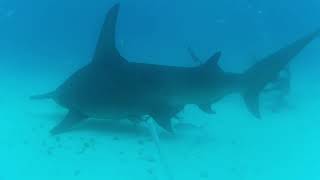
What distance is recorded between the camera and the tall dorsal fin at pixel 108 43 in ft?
18.1

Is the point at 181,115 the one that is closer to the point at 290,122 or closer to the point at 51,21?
the point at 290,122

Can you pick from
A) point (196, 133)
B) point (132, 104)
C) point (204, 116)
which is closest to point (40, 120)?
point (132, 104)

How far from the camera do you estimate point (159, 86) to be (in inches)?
238

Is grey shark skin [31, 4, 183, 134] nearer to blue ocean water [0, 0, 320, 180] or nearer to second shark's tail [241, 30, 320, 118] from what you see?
blue ocean water [0, 0, 320, 180]

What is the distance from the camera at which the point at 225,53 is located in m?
19.2

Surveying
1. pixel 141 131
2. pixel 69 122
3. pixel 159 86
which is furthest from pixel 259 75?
pixel 69 122

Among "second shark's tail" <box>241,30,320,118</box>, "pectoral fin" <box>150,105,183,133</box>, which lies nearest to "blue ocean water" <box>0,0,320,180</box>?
"pectoral fin" <box>150,105,183,133</box>

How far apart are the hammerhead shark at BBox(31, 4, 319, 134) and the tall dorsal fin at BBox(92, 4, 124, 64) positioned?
0.01 m

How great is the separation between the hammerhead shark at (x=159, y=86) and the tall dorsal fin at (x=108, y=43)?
12 millimetres

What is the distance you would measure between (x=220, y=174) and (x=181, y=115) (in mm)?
3049

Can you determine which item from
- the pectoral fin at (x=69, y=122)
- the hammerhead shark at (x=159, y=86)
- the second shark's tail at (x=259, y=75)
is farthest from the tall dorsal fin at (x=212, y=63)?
the pectoral fin at (x=69, y=122)

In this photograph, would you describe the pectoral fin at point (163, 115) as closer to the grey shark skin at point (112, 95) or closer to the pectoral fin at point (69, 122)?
the grey shark skin at point (112, 95)

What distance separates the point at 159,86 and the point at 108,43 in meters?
0.79

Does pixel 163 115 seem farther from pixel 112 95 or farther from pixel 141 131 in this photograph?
pixel 141 131
